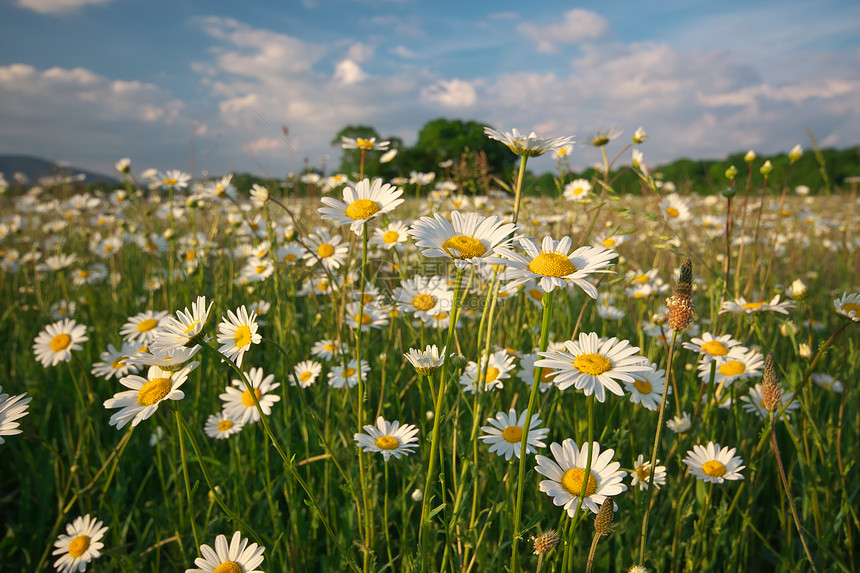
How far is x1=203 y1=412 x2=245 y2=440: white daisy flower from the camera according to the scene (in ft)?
5.36

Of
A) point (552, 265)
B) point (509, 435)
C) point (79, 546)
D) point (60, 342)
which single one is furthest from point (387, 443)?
point (60, 342)

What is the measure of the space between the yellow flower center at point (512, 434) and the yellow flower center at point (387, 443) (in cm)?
31

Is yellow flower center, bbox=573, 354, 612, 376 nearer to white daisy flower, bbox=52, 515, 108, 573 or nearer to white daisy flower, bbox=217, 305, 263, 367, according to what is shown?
white daisy flower, bbox=217, 305, 263, 367

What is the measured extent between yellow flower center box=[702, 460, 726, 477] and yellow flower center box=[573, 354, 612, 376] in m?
0.63

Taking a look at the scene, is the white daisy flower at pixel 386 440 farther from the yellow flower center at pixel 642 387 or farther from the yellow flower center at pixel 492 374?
the yellow flower center at pixel 642 387

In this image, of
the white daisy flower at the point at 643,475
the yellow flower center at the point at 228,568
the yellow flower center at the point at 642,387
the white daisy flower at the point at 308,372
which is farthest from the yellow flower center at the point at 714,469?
the white daisy flower at the point at 308,372

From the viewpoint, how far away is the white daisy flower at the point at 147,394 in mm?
1010

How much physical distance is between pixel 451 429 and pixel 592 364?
72 centimetres

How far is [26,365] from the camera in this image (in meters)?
2.62

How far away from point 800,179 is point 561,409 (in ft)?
85.1

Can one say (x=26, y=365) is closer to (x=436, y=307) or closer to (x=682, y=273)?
(x=436, y=307)

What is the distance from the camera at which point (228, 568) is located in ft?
3.25

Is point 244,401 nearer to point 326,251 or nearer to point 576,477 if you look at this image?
point 326,251

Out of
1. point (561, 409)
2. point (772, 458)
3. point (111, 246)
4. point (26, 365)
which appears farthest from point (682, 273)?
Result: point (111, 246)
